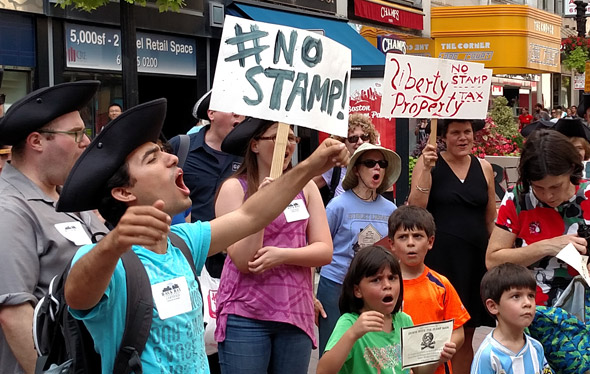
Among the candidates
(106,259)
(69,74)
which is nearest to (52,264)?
(106,259)

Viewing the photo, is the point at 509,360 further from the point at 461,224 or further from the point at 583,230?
the point at 461,224

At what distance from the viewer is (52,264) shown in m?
3.77

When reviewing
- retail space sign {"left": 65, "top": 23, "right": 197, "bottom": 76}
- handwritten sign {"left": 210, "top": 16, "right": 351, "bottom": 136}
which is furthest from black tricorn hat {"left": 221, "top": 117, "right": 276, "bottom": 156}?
retail space sign {"left": 65, "top": 23, "right": 197, "bottom": 76}

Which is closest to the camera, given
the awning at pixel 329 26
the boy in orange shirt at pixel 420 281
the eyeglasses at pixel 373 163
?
the boy in orange shirt at pixel 420 281

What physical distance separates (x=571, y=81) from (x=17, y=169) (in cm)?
4907

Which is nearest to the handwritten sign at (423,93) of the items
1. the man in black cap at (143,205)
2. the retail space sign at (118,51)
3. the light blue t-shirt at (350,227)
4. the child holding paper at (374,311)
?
the light blue t-shirt at (350,227)

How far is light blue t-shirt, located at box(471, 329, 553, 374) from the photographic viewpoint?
174 inches

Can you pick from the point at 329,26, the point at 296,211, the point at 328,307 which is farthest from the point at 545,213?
the point at 329,26

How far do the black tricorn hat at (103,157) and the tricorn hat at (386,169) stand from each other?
321cm

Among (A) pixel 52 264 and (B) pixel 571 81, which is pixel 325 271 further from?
(B) pixel 571 81

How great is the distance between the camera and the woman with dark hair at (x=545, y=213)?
4.48 metres

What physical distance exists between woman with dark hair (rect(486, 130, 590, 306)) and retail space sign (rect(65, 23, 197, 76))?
27.6 feet

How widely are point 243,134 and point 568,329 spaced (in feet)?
6.03

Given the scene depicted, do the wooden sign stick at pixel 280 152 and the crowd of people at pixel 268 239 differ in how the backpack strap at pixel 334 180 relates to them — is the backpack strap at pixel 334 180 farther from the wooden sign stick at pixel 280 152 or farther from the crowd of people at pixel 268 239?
the wooden sign stick at pixel 280 152
